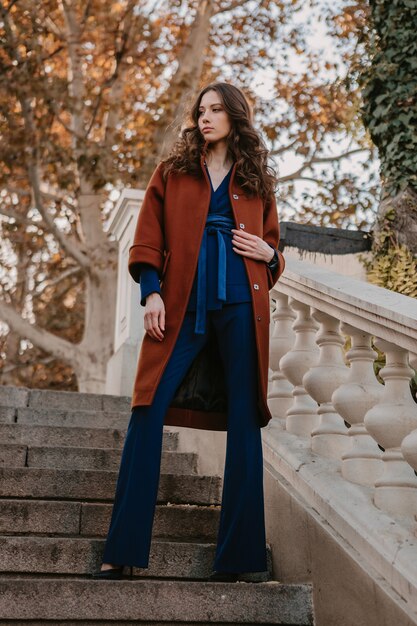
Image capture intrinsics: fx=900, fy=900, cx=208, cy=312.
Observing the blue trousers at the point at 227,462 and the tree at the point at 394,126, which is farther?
the tree at the point at 394,126

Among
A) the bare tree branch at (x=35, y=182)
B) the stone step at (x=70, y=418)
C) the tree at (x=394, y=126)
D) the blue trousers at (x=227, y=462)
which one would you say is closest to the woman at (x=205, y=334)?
the blue trousers at (x=227, y=462)

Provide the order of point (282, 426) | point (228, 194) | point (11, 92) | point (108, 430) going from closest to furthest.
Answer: point (228, 194)
point (282, 426)
point (108, 430)
point (11, 92)

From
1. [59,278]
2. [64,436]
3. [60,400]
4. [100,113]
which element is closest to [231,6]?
[100,113]

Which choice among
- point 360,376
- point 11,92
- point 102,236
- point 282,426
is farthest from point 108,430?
point 102,236

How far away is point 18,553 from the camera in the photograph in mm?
3236

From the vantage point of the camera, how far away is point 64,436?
15.2 ft

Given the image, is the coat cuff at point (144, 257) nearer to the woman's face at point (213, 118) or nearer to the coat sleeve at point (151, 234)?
the coat sleeve at point (151, 234)

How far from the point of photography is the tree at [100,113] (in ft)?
37.4

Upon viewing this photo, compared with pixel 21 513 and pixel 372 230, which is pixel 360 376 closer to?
pixel 21 513

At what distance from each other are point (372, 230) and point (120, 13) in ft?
24.4

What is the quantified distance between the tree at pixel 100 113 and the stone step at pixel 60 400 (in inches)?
145

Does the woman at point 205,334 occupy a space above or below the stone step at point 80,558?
above

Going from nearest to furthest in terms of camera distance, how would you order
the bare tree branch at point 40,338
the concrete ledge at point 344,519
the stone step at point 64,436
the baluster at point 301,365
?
the concrete ledge at point 344,519
the baluster at point 301,365
the stone step at point 64,436
the bare tree branch at point 40,338

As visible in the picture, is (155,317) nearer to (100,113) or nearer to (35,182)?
(35,182)
